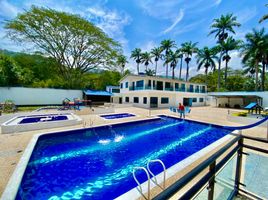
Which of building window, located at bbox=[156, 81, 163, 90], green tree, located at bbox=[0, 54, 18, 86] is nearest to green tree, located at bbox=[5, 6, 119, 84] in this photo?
green tree, located at bbox=[0, 54, 18, 86]

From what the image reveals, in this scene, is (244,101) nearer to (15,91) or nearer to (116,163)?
(116,163)

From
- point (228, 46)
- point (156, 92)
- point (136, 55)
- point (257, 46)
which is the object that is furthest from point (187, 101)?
point (136, 55)

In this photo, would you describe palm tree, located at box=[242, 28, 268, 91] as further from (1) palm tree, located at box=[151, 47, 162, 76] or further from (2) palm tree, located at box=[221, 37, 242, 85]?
(1) palm tree, located at box=[151, 47, 162, 76]

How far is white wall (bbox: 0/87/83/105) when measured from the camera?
844 inches

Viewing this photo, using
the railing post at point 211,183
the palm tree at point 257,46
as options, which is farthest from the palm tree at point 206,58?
the railing post at point 211,183

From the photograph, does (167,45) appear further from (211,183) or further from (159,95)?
(211,183)

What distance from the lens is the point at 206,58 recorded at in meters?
36.4

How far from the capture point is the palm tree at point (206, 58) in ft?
116

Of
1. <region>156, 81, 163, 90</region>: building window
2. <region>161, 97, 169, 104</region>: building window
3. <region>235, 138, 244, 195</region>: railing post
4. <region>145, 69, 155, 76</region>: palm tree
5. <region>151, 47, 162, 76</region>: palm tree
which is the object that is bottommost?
<region>235, 138, 244, 195</region>: railing post

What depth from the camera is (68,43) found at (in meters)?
26.3

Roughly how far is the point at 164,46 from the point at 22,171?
41185 millimetres

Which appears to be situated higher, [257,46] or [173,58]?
[173,58]

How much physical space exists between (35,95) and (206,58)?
40.1m

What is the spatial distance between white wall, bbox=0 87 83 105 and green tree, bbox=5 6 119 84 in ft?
14.6
